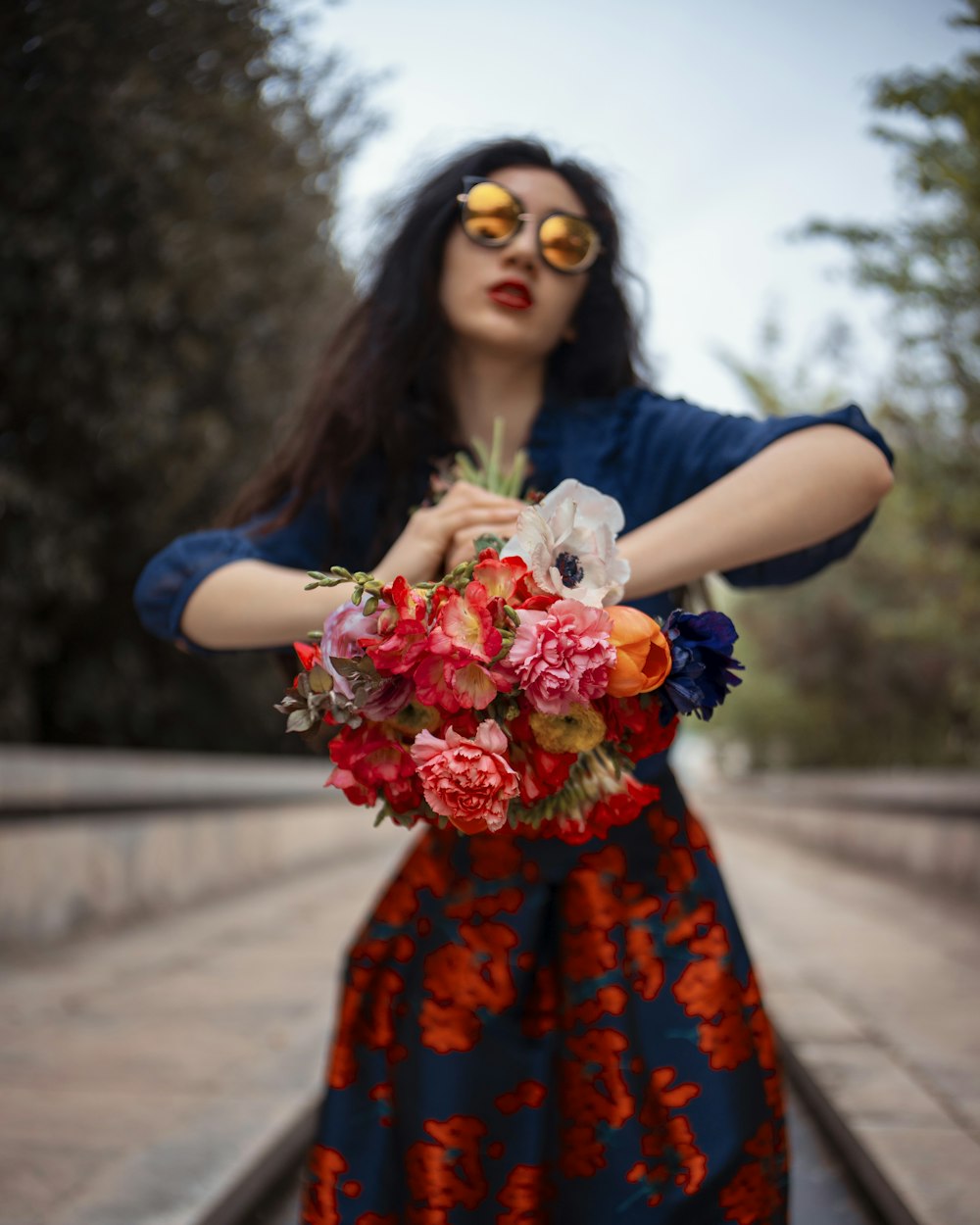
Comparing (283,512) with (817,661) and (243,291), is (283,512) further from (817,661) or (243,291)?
(817,661)

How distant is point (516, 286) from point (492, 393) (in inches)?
6.8

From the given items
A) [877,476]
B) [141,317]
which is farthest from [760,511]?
[141,317]

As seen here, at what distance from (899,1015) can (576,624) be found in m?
3.24

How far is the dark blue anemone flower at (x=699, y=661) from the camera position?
3.63ft

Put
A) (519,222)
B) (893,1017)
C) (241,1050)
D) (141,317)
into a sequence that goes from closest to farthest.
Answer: (519,222) → (241,1050) → (893,1017) → (141,317)

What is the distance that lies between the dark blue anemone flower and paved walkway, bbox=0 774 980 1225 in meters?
1.52

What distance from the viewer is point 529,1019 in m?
1.51

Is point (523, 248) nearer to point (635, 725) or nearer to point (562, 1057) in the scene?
point (635, 725)

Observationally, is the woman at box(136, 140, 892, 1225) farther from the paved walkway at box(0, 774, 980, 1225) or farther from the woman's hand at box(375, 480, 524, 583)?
the paved walkway at box(0, 774, 980, 1225)

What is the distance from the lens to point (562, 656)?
3.52 ft

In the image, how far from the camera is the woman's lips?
162 centimetres

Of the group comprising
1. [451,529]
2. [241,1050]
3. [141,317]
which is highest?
[141,317]

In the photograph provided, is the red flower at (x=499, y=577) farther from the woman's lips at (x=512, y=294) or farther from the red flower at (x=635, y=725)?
the woman's lips at (x=512, y=294)

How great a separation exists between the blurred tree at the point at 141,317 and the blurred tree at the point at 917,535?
8.22 ft
